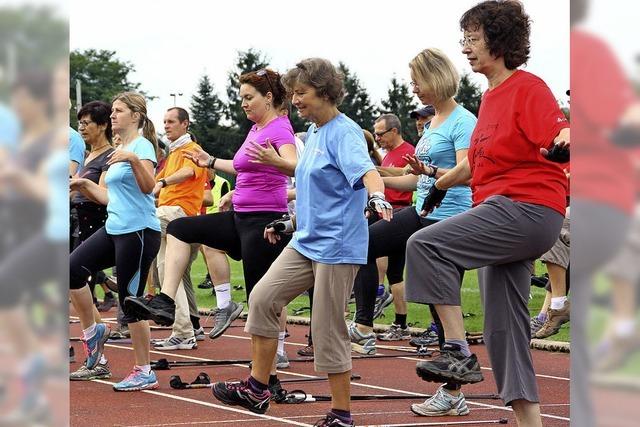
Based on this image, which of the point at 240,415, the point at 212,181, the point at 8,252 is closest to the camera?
the point at 8,252

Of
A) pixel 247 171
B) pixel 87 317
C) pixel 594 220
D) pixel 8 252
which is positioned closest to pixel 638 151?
pixel 594 220

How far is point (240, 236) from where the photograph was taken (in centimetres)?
786

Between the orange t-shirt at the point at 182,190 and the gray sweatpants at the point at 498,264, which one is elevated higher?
the orange t-shirt at the point at 182,190

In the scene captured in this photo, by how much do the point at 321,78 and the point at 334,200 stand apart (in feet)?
2.25

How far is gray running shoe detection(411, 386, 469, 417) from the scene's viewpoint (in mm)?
6516

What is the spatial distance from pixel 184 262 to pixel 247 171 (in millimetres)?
1218

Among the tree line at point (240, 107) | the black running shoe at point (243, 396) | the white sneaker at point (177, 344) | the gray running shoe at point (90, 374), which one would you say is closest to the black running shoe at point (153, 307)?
the gray running shoe at point (90, 374)

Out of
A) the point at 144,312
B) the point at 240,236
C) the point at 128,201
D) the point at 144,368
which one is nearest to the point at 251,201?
the point at 240,236

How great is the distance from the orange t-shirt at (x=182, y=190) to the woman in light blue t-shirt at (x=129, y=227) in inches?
104

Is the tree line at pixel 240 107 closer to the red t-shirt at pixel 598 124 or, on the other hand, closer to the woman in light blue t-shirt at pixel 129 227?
the woman in light blue t-shirt at pixel 129 227

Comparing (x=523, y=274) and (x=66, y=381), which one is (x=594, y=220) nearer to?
(x=66, y=381)

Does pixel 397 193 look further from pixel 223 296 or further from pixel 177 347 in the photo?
pixel 177 347

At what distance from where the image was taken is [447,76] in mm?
7031

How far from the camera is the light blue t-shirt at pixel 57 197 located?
3.64 feet
